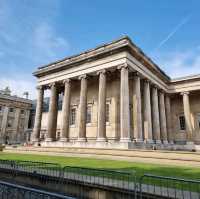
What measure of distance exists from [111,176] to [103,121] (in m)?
15.6

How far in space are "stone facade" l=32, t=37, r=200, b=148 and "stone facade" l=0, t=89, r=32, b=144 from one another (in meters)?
26.3

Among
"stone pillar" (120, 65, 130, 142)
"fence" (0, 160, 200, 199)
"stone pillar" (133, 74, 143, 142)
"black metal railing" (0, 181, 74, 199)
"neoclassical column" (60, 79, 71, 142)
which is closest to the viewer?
"black metal railing" (0, 181, 74, 199)

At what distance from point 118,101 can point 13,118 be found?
38.4m

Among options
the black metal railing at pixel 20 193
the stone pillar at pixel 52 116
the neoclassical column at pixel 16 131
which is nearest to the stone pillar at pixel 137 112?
the stone pillar at pixel 52 116

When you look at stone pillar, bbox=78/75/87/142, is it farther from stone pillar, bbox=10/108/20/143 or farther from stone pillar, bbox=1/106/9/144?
stone pillar, bbox=10/108/20/143

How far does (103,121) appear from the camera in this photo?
2377cm

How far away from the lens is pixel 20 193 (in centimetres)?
455

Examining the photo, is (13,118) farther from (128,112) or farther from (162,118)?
(128,112)

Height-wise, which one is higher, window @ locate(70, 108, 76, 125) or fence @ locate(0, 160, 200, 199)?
window @ locate(70, 108, 76, 125)

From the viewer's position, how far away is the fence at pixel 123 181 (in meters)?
6.00

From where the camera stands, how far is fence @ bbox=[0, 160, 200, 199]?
19.7ft

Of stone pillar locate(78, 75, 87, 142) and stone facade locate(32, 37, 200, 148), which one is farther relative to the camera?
stone pillar locate(78, 75, 87, 142)

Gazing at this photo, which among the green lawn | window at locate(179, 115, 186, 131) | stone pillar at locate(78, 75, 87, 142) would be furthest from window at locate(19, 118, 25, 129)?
the green lawn

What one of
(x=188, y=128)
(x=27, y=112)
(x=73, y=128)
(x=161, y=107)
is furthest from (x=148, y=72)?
(x=27, y=112)
